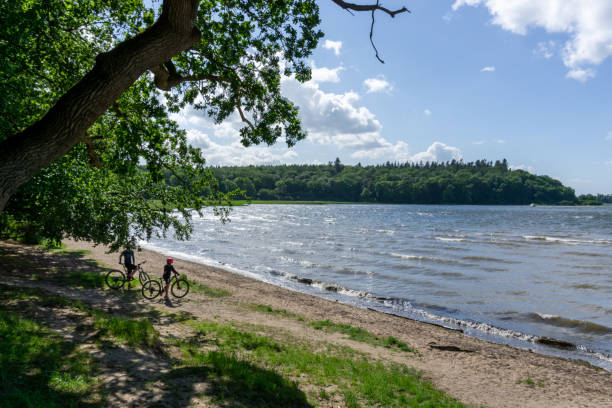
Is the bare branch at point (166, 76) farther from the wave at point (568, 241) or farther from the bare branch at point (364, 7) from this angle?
the wave at point (568, 241)

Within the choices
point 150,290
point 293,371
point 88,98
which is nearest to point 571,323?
point 293,371

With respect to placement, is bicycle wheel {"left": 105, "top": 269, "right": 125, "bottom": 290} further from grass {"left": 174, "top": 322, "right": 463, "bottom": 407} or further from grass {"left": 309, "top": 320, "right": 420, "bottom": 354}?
grass {"left": 309, "top": 320, "right": 420, "bottom": 354}

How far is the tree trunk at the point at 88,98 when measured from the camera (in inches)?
202

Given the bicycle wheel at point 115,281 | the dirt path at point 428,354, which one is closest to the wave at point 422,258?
the dirt path at point 428,354

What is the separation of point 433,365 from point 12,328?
1119 centimetres

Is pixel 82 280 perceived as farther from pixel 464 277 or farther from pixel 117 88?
pixel 464 277

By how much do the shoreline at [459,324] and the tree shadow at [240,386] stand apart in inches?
507

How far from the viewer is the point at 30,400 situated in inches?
187

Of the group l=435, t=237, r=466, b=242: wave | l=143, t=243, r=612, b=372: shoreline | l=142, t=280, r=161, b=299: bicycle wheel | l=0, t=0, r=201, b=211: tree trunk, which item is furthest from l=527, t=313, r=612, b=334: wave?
l=435, t=237, r=466, b=242: wave

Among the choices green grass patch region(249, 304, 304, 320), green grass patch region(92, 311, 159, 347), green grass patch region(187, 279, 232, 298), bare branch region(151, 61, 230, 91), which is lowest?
green grass patch region(249, 304, 304, 320)

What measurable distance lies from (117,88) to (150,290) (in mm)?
12660

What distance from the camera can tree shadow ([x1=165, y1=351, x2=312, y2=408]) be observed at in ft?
19.8

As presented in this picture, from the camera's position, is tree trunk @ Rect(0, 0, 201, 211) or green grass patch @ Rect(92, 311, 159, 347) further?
green grass patch @ Rect(92, 311, 159, 347)

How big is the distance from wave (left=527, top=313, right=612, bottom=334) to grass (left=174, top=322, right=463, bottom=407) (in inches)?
476
